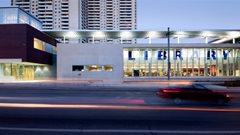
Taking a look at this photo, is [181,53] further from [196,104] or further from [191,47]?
[196,104]

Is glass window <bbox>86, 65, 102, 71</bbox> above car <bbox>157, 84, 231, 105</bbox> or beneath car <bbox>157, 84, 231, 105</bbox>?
above

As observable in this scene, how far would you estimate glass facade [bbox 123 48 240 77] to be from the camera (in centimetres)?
5681

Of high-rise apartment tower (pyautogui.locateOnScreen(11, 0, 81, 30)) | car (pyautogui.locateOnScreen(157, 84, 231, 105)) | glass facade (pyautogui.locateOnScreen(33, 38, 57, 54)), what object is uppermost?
high-rise apartment tower (pyautogui.locateOnScreen(11, 0, 81, 30))

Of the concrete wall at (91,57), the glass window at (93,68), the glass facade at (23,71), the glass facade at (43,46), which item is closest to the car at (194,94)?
the concrete wall at (91,57)

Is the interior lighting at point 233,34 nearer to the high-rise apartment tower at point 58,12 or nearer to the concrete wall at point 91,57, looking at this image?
the concrete wall at point 91,57

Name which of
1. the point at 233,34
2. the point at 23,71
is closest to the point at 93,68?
the point at 23,71

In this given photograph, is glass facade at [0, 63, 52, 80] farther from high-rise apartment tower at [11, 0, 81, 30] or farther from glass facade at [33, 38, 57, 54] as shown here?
high-rise apartment tower at [11, 0, 81, 30]

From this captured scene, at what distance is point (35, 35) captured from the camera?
52.7m

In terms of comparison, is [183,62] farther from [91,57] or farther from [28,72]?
[28,72]

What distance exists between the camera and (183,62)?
57.5 m

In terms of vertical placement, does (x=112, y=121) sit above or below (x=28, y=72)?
below

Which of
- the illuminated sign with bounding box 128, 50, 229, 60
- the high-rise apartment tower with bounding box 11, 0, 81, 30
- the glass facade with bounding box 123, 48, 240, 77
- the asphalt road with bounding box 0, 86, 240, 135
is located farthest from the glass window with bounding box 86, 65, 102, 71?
the high-rise apartment tower with bounding box 11, 0, 81, 30

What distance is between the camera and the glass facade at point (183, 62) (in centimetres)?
5681

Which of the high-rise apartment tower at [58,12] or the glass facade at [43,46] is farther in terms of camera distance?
the high-rise apartment tower at [58,12]
